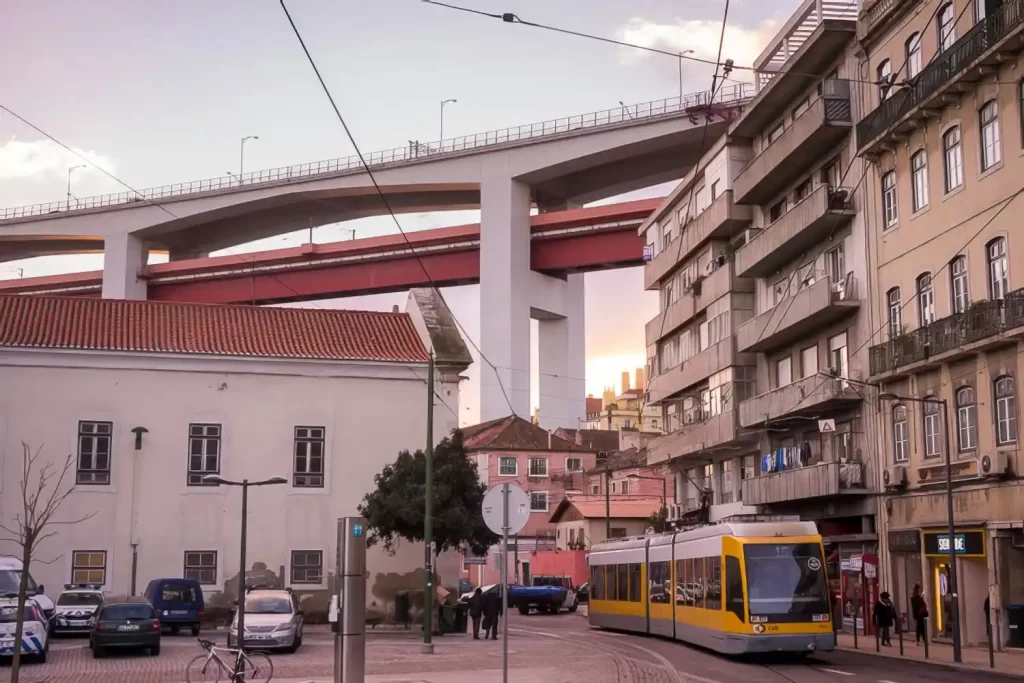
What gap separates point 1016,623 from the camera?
29.5m

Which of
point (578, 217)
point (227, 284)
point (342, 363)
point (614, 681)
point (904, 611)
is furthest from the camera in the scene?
point (227, 284)

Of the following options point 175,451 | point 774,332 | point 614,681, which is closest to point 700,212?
point 774,332

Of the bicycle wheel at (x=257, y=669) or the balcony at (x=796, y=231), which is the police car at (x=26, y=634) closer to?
the bicycle wheel at (x=257, y=669)

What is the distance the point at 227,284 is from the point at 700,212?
1409 inches

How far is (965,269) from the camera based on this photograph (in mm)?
32094

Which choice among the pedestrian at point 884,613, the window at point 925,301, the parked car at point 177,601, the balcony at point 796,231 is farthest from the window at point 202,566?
the window at point 925,301

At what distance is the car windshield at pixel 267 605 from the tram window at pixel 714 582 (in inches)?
396

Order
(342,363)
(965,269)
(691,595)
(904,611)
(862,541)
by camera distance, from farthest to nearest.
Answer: (342,363) → (862,541) → (904,611) → (965,269) → (691,595)

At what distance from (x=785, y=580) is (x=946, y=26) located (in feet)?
55.0

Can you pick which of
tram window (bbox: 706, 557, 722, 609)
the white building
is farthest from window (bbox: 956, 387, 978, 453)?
the white building

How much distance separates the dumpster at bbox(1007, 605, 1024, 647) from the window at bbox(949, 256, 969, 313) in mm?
7502

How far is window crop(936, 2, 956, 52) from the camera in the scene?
3291 centimetres

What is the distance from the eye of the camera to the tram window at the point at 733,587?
80.5 feet

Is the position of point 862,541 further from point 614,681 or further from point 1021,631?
point 614,681
